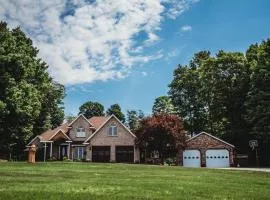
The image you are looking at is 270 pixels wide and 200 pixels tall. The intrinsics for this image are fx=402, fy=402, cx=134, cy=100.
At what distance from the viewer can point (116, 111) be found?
354 ft

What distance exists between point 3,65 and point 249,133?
3169 centimetres

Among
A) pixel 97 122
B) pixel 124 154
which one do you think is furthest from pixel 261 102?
pixel 97 122

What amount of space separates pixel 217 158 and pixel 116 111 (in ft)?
188

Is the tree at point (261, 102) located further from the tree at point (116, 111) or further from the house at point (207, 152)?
the tree at point (116, 111)

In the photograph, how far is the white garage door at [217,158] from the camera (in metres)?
52.8

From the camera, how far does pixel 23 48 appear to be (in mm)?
45469

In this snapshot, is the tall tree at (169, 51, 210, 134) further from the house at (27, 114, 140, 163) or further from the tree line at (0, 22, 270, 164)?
the house at (27, 114, 140, 163)

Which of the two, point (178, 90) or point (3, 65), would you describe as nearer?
point (3, 65)

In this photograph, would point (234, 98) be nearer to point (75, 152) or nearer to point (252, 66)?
point (252, 66)

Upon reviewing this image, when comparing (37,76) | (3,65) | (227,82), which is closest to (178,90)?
(227,82)

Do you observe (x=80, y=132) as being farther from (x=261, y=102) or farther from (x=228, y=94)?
(x=261, y=102)

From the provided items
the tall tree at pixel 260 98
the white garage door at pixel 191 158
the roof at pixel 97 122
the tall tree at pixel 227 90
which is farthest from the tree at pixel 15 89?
the tall tree at pixel 227 90

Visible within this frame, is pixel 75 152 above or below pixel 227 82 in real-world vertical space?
below

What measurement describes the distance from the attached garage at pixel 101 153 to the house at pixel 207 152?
1034 centimetres
